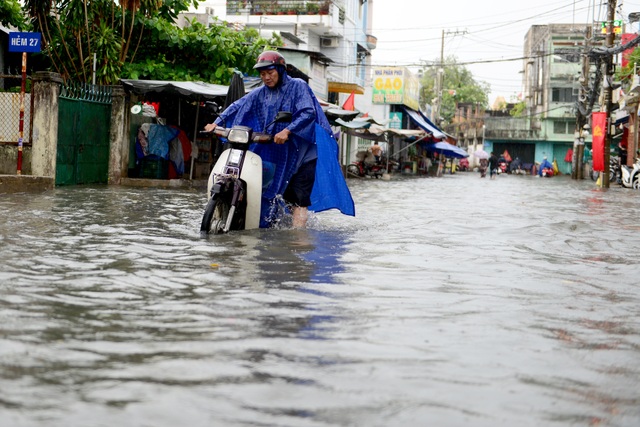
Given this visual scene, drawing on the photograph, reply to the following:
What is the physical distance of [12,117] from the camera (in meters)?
15.4

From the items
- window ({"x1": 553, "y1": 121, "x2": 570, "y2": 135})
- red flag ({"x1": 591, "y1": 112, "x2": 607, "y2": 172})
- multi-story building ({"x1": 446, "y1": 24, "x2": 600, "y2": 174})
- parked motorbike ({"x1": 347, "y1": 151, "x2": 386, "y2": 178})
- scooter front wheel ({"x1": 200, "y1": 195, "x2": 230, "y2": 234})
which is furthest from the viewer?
window ({"x1": 553, "y1": 121, "x2": 570, "y2": 135})

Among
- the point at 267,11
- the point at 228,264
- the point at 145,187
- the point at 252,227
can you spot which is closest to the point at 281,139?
the point at 252,227

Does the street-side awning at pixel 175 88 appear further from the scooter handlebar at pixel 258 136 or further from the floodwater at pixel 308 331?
the floodwater at pixel 308 331

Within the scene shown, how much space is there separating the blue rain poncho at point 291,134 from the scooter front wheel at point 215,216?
0.56 meters

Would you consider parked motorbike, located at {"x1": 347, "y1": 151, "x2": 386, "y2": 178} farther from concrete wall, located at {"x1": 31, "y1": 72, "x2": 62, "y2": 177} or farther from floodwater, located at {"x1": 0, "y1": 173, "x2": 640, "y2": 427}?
floodwater, located at {"x1": 0, "y1": 173, "x2": 640, "y2": 427}

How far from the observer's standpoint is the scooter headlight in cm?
833

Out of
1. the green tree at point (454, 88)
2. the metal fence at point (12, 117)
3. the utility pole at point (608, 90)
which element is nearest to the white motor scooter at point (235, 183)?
the metal fence at point (12, 117)

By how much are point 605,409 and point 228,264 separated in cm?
358

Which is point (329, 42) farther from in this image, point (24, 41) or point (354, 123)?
point (24, 41)

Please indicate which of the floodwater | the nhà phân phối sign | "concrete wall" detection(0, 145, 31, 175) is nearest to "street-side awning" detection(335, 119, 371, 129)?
"concrete wall" detection(0, 145, 31, 175)

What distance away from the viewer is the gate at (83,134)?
16500mm

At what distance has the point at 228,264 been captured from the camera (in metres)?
6.33

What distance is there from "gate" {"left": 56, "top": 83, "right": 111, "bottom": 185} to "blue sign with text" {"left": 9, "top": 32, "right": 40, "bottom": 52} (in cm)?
179

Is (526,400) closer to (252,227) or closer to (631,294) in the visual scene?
(631,294)
